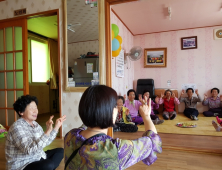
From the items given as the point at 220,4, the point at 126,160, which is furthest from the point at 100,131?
the point at 220,4

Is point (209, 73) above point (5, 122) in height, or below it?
above

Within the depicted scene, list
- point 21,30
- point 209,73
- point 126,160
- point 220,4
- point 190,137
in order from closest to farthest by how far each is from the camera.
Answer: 1. point 126,160
2. point 190,137
3. point 21,30
4. point 220,4
5. point 209,73

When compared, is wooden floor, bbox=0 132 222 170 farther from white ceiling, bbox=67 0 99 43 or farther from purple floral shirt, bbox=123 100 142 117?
white ceiling, bbox=67 0 99 43

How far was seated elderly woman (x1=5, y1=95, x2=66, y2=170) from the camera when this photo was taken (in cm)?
128

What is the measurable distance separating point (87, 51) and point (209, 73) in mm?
3908

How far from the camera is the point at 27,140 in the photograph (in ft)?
4.28

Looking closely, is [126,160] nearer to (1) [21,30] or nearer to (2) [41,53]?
(1) [21,30]

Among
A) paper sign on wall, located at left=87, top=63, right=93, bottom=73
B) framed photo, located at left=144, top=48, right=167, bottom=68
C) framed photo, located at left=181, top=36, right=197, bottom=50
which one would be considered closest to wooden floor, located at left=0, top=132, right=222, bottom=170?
paper sign on wall, located at left=87, top=63, right=93, bottom=73

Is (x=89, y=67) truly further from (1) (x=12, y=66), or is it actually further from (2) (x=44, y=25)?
(2) (x=44, y=25)

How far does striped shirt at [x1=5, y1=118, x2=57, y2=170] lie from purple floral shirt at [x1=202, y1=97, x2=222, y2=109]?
15.3 feet

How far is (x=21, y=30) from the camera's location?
326 centimetres

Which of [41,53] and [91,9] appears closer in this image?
[91,9]

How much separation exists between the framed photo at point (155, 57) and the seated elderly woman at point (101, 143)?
4.91m

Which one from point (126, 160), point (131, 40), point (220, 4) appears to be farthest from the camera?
point (131, 40)
